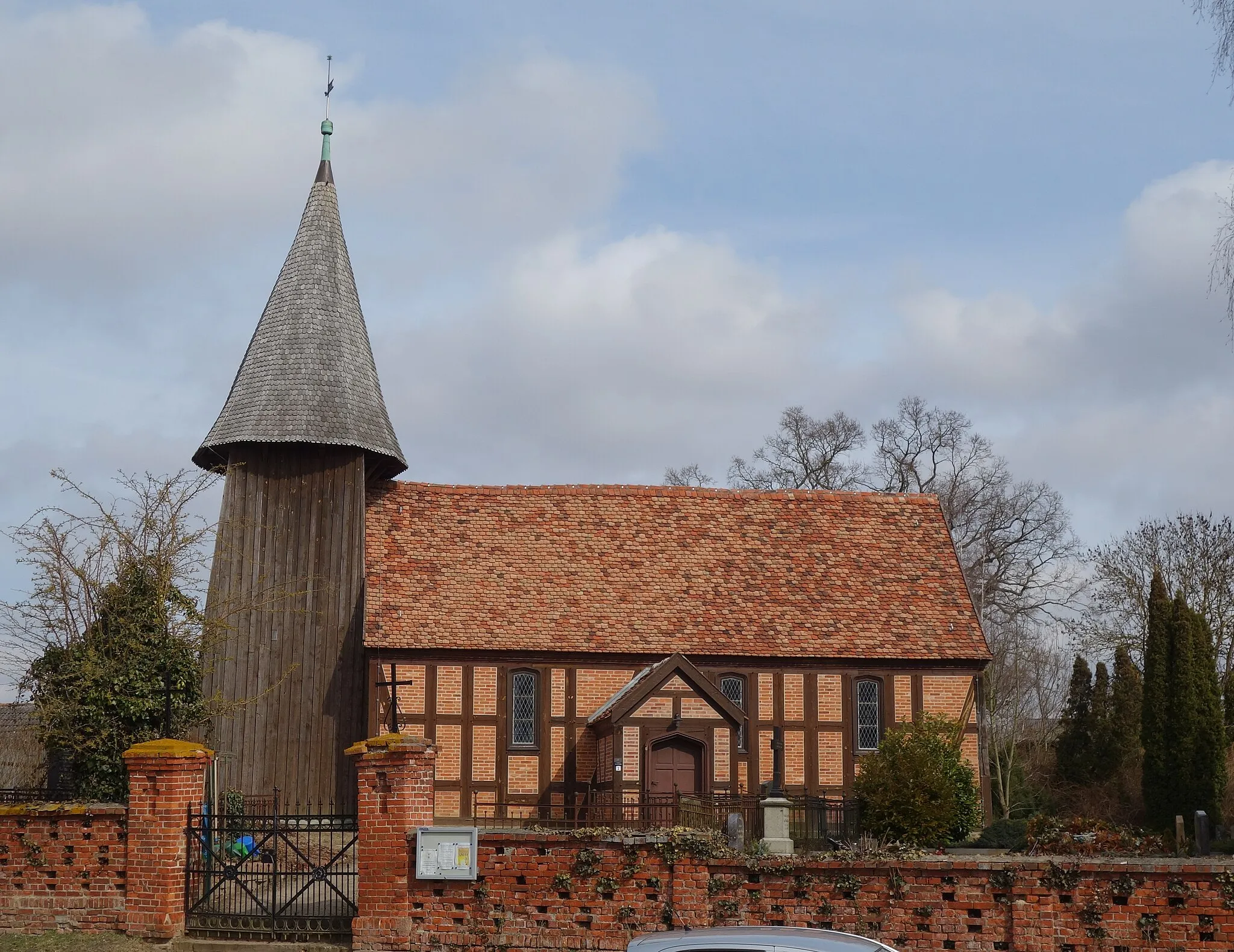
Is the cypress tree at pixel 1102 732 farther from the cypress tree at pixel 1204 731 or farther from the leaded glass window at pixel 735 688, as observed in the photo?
the leaded glass window at pixel 735 688

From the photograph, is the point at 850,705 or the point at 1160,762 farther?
the point at 1160,762

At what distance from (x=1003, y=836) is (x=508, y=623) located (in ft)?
32.2

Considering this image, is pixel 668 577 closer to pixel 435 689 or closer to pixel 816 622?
pixel 816 622

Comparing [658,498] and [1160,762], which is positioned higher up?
[658,498]

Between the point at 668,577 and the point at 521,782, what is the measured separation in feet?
17.2

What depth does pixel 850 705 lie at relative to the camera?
26906 millimetres

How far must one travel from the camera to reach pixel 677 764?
24594 millimetres

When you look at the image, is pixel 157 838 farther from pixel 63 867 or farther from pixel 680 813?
pixel 680 813

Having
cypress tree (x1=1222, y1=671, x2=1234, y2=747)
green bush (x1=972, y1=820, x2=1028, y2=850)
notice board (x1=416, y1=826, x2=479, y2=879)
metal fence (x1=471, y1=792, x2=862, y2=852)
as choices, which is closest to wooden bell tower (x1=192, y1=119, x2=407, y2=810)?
metal fence (x1=471, y1=792, x2=862, y2=852)

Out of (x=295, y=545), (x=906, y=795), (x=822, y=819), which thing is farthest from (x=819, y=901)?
(x=295, y=545)

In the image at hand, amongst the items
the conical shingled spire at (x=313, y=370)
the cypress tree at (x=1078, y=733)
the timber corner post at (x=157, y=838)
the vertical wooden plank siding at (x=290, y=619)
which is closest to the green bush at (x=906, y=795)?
the vertical wooden plank siding at (x=290, y=619)

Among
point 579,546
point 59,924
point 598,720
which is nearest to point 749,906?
point 59,924

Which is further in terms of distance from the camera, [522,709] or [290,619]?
[290,619]

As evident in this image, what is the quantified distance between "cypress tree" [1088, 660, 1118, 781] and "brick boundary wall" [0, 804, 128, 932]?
26.9m
